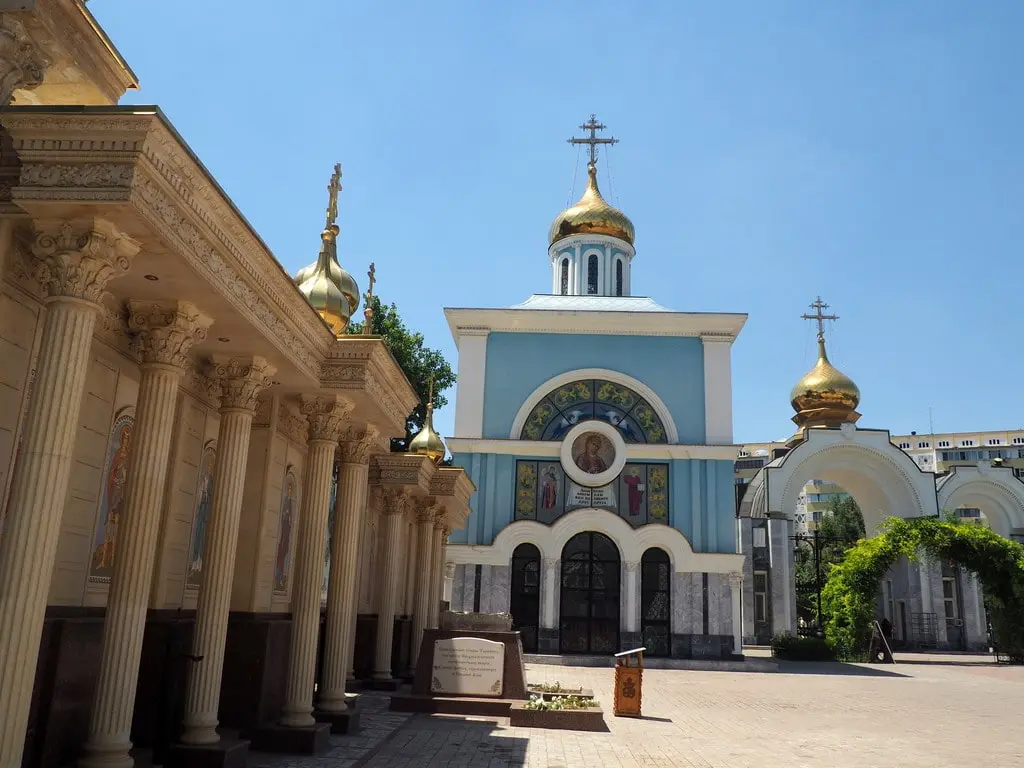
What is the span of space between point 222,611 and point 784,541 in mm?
24807

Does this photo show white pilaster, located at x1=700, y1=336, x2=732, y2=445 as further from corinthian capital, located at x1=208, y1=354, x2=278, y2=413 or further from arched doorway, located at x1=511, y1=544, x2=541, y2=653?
corinthian capital, located at x1=208, y1=354, x2=278, y2=413

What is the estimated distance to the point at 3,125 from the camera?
5230 mm

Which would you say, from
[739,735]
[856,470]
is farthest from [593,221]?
[739,735]

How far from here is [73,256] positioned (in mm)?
5281

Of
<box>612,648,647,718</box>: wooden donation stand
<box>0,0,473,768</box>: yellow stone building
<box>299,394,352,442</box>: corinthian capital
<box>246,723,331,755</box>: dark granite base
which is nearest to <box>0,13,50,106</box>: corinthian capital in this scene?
<box>0,0,473,768</box>: yellow stone building

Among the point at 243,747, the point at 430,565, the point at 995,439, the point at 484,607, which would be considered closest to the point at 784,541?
the point at 484,607

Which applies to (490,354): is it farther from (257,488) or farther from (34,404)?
(34,404)

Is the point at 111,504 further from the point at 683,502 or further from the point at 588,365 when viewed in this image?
the point at 588,365

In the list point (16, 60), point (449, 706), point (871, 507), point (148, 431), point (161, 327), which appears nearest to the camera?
point (16, 60)

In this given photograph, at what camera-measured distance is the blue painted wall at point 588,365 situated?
26391 millimetres

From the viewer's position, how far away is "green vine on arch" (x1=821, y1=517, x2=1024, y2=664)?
82.4 ft

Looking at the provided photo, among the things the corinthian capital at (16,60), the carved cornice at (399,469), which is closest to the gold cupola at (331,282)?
the corinthian capital at (16,60)

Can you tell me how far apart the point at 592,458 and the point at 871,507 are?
48.7 ft

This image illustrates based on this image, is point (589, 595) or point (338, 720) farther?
point (589, 595)
